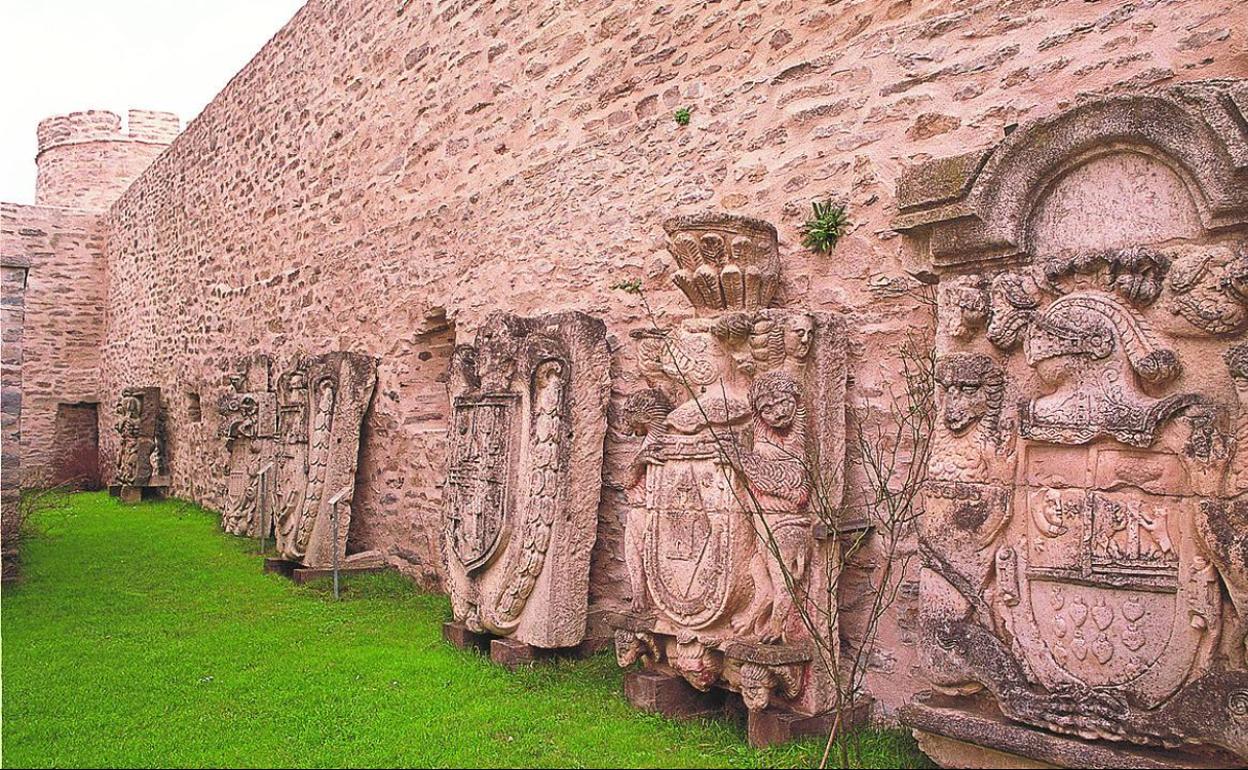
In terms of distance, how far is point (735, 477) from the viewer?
3969 mm

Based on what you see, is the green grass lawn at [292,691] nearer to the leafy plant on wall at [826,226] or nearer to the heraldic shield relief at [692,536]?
the heraldic shield relief at [692,536]

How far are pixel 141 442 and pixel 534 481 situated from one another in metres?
9.76

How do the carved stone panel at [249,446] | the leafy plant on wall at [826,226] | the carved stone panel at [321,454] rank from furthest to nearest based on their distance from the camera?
the carved stone panel at [249,446] → the carved stone panel at [321,454] → the leafy plant on wall at [826,226]

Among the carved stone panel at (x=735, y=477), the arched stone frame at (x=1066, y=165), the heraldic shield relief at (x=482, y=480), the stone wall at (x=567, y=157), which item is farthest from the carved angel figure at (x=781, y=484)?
the heraldic shield relief at (x=482, y=480)

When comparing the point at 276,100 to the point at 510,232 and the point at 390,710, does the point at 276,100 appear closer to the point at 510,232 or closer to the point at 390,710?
the point at 510,232

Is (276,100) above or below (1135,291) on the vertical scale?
above

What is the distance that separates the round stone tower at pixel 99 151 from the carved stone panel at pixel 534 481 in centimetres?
1594

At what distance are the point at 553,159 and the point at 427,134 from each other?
1841 mm

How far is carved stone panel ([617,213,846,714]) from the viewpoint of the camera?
387 centimetres

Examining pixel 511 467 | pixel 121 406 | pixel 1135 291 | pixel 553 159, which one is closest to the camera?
pixel 1135 291

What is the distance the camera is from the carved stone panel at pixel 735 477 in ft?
12.7

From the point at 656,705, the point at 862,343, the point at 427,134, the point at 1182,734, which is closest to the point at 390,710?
the point at 656,705

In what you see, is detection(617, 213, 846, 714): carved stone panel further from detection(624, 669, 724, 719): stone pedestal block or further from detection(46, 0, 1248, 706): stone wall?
detection(46, 0, 1248, 706): stone wall

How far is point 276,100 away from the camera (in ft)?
34.5
